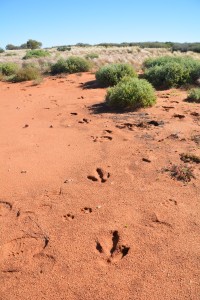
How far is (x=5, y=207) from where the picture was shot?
3486 millimetres

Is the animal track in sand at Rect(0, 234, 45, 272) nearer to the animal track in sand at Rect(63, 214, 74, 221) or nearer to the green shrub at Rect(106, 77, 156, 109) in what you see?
the animal track in sand at Rect(63, 214, 74, 221)

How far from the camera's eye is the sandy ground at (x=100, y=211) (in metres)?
2.48

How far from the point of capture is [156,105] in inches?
273

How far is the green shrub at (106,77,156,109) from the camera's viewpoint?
21.8ft

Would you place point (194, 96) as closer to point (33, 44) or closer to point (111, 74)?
point (111, 74)

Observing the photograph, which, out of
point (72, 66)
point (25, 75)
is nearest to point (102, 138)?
point (25, 75)

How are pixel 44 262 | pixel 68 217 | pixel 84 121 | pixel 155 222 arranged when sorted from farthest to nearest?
1. pixel 84 121
2. pixel 68 217
3. pixel 155 222
4. pixel 44 262

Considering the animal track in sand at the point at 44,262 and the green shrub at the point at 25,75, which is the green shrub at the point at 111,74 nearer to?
the green shrub at the point at 25,75

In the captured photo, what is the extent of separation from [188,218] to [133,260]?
81 centimetres

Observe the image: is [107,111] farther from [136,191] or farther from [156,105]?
[136,191]

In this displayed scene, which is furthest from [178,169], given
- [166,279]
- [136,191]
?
[166,279]

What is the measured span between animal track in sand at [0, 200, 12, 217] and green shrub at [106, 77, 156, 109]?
3.85 meters

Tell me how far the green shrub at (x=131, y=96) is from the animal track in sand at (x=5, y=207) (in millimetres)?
3850

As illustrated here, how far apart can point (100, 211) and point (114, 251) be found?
0.60 metres
